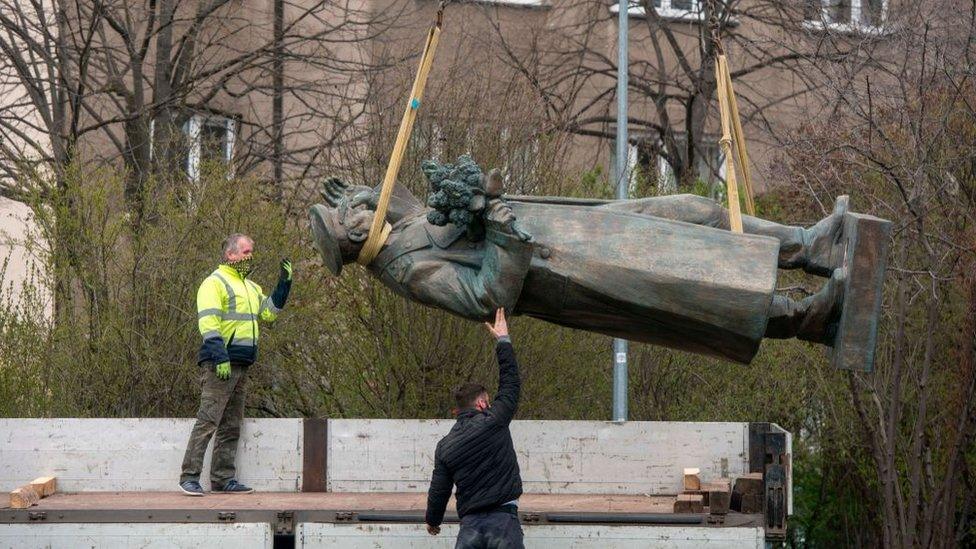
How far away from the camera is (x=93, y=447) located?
9109 mm

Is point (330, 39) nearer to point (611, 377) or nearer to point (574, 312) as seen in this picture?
point (611, 377)

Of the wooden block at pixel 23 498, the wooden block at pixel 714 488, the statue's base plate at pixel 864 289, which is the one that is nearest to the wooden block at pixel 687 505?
the wooden block at pixel 714 488

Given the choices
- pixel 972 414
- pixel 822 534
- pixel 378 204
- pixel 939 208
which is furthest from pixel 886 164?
pixel 378 204

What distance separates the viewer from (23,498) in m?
8.16

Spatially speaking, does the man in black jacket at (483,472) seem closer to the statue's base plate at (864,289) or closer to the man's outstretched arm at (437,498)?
the man's outstretched arm at (437,498)

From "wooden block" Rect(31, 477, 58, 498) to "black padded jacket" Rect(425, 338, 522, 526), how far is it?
2283mm

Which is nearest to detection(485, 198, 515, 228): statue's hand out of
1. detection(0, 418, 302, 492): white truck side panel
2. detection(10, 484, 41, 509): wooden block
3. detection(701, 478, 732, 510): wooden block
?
detection(701, 478, 732, 510): wooden block

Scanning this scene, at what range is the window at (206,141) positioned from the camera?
14086 mm

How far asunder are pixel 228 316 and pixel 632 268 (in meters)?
3.49

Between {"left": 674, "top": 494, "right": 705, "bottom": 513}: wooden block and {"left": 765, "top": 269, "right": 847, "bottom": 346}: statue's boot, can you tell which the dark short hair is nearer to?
{"left": 674, "top": 494, "right": 705, "bottom": 513}: wooden block

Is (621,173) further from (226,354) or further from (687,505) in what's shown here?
(687,505)

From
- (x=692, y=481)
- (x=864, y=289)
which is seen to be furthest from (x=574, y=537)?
(x=864, y=289)

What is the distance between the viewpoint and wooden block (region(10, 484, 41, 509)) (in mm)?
8089

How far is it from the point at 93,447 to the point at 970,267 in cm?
616
